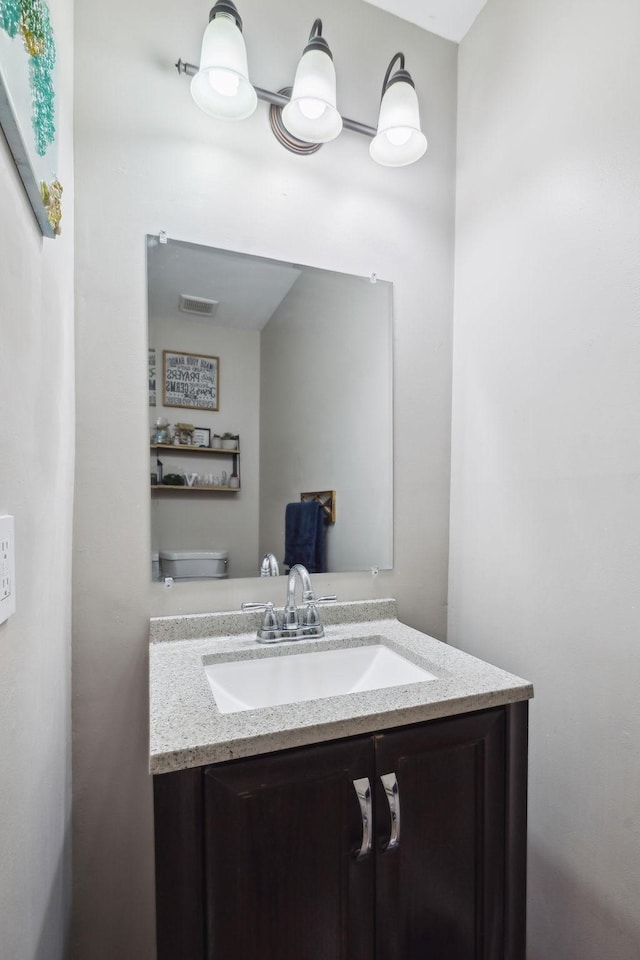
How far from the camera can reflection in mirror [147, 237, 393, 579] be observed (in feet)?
4.05

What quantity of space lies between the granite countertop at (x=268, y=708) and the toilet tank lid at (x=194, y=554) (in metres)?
0.15

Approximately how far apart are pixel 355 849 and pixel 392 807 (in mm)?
86

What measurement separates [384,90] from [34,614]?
1.55 metres

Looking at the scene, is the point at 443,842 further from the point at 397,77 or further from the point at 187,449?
the point at 397,77

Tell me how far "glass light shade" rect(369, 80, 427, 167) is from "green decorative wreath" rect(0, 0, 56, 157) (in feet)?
2.77

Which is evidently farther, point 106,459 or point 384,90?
point 384,90

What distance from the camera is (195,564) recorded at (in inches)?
49.5

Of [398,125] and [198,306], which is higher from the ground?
[398,125]

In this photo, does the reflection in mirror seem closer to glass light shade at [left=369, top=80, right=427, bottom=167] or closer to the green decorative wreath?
glass light shade at [left=369, top=80, right=427, bottom=167]

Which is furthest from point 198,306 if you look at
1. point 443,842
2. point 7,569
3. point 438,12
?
point 443,842

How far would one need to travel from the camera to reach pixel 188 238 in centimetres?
124

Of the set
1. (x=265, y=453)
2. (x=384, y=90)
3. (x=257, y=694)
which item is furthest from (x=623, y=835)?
(x=384, y=90)

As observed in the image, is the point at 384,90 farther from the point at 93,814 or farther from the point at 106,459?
the point at 93,814

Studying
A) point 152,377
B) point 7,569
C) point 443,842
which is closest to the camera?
point 7,569
